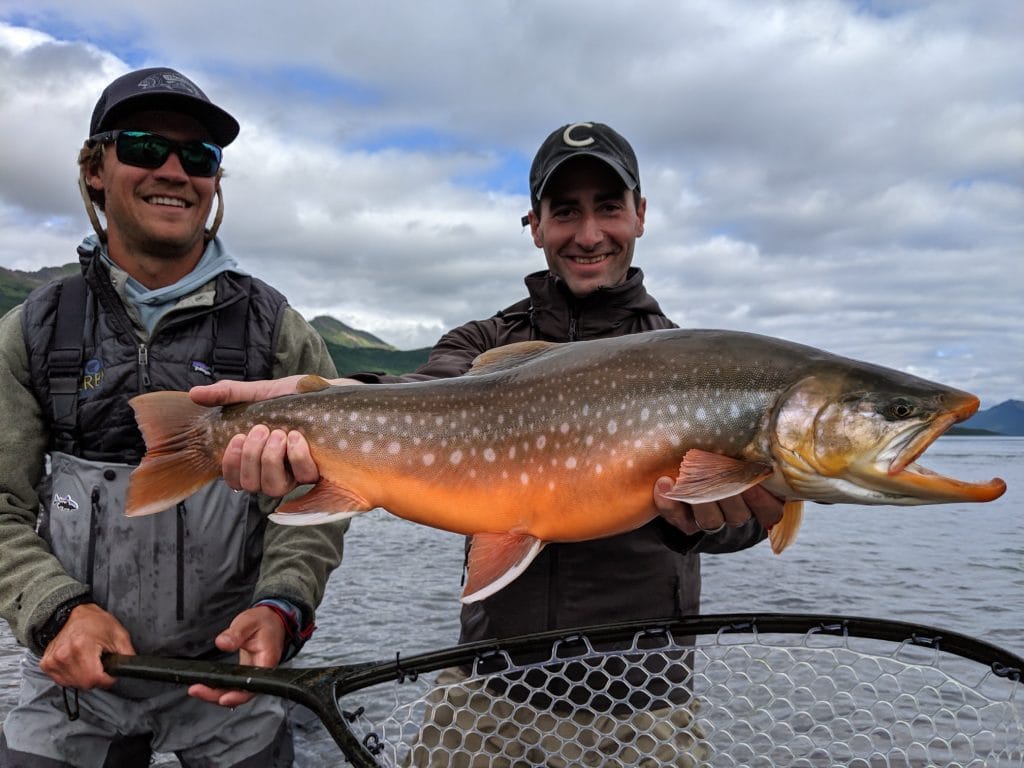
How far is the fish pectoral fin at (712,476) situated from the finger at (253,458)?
1684mm

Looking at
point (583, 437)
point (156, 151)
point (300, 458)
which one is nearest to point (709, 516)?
point (583, 437)

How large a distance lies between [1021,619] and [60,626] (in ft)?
37.5

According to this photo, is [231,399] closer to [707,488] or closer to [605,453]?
[605,453]

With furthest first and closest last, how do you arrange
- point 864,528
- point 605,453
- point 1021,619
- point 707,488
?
point 864,528, point 1021,619, point 605,453, point 707,488

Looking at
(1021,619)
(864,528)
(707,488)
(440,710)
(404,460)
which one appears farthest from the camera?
(864,528)

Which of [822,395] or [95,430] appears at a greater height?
[822,395]

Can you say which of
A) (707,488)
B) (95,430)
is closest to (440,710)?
(707,488)

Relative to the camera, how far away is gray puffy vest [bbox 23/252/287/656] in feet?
11.8

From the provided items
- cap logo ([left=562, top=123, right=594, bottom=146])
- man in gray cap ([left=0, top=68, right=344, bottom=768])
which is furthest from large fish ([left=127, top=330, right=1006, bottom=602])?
cap logo ([left=562, top=123, right=594, bottom=146])

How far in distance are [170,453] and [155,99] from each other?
1.85m

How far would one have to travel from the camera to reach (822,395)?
9.51ft

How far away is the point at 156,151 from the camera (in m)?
3.91

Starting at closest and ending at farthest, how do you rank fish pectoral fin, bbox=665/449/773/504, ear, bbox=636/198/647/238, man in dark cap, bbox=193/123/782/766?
fish pectoral fin, bbox=665/449/773/504 → man in dark cap, bbox=193/123/782/766 → ear, bbox=636/198/647/238

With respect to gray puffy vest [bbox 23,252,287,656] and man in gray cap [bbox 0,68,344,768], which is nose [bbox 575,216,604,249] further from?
gray puffy vest [bbox 23,252,287,656]
